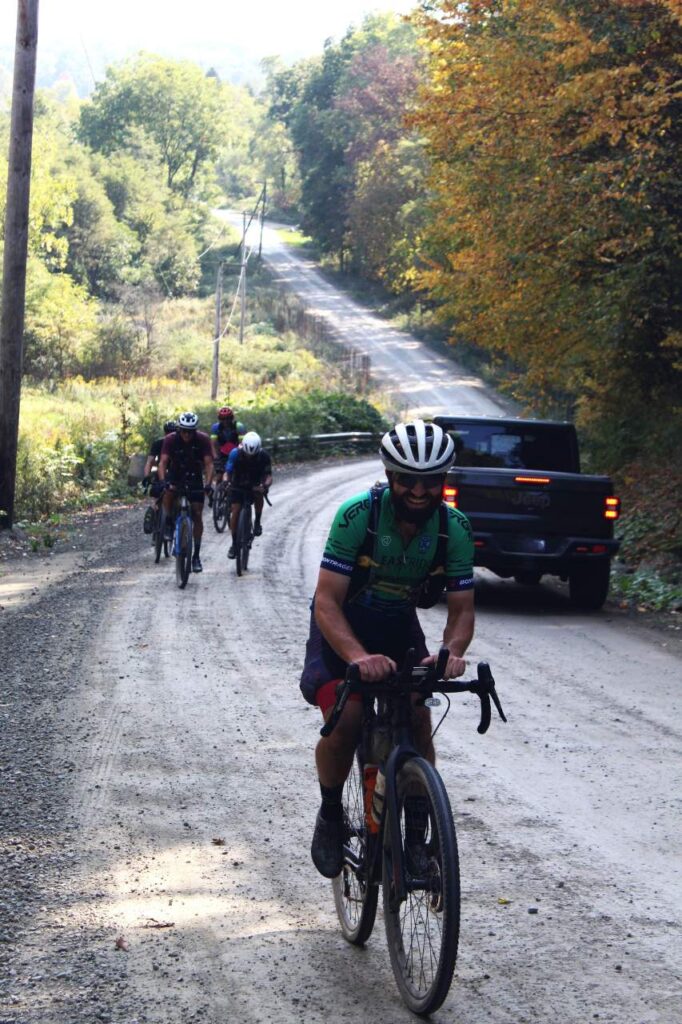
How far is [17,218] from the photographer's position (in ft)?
59.4

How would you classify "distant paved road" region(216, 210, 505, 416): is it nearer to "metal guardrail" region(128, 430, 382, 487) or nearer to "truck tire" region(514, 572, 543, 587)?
"metal guardrail" region(128, 430, 382, 487)

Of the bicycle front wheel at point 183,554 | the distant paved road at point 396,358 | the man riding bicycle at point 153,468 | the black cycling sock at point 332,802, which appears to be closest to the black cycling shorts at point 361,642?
the black cycling sock at point 332,802

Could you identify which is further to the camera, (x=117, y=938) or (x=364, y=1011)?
(x=117, y=938)

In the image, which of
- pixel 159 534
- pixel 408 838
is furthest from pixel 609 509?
pixel 408 838

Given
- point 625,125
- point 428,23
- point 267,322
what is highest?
point 428,23

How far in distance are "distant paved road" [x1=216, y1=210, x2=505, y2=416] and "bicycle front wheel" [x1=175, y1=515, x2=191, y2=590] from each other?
4440cm

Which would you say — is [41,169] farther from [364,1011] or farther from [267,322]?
[364,1011]

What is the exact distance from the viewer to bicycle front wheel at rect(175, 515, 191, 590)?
14.6 metres

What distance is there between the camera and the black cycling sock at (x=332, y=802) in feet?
15.8

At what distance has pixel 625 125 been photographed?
1698 centimetres

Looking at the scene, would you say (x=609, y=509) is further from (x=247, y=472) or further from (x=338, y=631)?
(x=338, y=631)

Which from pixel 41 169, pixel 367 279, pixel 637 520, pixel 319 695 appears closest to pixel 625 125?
pixel 637 520

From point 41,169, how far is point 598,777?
2832 inches

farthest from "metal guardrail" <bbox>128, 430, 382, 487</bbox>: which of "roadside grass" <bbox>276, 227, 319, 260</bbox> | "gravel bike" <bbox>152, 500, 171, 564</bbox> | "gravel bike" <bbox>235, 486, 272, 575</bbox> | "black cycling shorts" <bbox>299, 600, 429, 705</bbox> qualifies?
"roadside grass" <bbox>276, 227, 319, 260</bbox>
